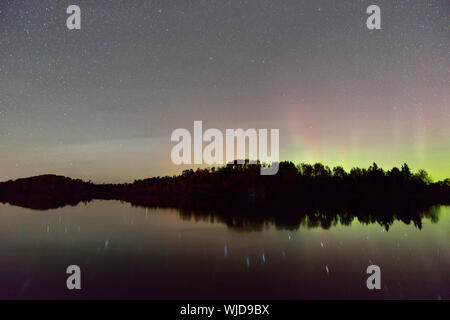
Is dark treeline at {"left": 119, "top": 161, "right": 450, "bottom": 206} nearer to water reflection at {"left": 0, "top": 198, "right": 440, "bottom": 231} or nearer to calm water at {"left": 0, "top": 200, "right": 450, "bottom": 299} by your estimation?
water reflection at {"left": 0, "top": 198, "right": 440, "bottom": 231}

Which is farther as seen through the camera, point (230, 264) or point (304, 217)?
point (304, 217)

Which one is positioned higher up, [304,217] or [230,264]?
[230,264]

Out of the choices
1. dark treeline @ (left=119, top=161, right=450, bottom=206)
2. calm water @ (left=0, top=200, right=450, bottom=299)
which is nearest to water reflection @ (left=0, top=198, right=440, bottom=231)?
calm water @ (left=0, top=200, right=450, bottom=299)

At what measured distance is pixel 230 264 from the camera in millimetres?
19688

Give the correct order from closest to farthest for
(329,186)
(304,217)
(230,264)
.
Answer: (230,264) → (304,217) → (329,186)

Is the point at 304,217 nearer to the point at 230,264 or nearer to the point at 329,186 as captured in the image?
the point at 230,264

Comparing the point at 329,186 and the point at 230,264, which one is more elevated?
the point at 230,264

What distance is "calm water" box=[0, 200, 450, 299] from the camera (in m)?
14.6

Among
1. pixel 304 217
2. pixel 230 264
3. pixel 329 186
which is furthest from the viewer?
pixel 329 186

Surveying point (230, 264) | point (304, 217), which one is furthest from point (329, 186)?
point (230, 264)

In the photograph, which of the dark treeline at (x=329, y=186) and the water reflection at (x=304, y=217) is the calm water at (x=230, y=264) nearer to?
the water reflection at (x=304, y=217)

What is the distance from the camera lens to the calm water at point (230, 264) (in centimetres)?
1462

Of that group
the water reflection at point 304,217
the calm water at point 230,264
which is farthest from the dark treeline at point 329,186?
the calm water at point 230,264
